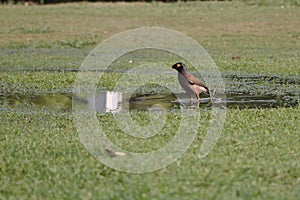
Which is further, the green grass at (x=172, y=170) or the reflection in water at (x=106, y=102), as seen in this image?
the reflection in water at (x=106, y=102)

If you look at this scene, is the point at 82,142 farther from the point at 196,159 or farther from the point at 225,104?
the point at 225,104

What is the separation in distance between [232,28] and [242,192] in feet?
59.8

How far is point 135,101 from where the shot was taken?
12438 millimetres

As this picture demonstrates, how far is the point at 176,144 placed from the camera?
833cm

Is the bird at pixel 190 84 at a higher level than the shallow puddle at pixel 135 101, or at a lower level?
higher

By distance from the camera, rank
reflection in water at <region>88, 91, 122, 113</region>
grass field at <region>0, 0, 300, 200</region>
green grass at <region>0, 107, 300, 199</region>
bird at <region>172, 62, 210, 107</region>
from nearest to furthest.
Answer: green grass at <region>0, 107, 300, 199</region> → grass field at <region>0, 0, 300, 200</region> → bird at <region>172, 62, 210, 107</region> → reflection in water at <region>88, 91, 122, 113</region>

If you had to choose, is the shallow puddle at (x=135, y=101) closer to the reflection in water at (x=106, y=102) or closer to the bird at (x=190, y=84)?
the reflection in water at (x=106, y=102)

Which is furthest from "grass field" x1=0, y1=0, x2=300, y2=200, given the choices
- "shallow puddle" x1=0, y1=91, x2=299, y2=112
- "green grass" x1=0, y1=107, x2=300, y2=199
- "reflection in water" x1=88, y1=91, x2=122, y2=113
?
"reflection in water" x1=88, y1=91, x2=122, y2=113

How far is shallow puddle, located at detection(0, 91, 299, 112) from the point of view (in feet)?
38.6

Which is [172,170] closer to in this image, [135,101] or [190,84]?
[190,84]

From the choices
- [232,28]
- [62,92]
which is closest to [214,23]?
[232,28]

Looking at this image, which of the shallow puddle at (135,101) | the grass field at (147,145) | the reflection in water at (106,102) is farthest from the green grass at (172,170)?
the shallow puddle at (135,101)

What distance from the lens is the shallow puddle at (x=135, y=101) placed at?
1178 centimetres

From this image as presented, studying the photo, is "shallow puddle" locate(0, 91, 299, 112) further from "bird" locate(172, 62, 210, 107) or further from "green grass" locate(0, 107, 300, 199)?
"green grass" locate(0, 107, 300, 199)
